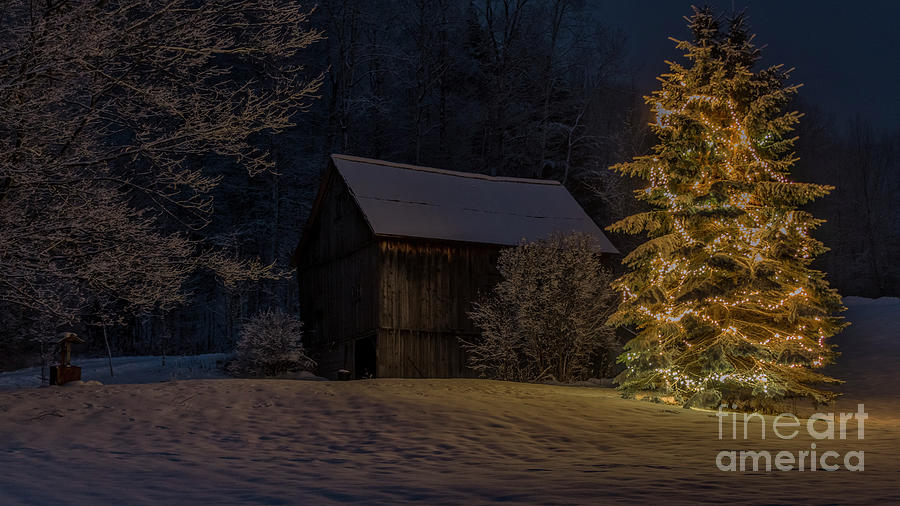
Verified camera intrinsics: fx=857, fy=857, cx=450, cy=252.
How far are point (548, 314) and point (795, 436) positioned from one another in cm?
1089

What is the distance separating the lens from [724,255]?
1933cm

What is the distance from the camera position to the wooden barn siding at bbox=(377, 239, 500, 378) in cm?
2708

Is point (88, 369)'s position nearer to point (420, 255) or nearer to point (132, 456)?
point (420, 255)

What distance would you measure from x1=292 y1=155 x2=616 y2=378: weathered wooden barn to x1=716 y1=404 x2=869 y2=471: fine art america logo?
11222 millimetres

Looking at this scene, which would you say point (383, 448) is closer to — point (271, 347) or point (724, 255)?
point (724, 255)

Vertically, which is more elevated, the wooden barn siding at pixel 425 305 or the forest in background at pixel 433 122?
the forest in background at pixel 433 122

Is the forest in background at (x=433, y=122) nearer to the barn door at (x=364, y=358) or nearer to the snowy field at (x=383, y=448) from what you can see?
the barn door at (x=364, y=358)

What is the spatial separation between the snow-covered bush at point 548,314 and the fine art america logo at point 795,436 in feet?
22.9

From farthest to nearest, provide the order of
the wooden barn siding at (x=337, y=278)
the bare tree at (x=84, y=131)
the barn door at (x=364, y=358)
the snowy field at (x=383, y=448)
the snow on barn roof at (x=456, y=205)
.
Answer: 1. the barn door at (x=364, y=358)
2. the snow on barn roof at (x=456, y=205)
3. the wooden barn siding at (x=337, y=278)
4. the bare tree at (x=84, y=131)
5. the snowy field at (x=383, y=448)

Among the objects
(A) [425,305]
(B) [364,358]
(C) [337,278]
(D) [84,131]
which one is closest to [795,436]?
(D) [84,131]

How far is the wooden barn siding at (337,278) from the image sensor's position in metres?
28.1

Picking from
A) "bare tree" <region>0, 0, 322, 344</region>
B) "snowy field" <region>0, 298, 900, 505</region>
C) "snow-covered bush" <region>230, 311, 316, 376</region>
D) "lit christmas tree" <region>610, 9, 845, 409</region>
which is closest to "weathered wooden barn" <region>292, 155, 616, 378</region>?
"snow-covered bush" <region>230, 311, 316, 376</region>

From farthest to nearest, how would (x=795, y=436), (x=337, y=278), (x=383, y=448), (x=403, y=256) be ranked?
(x=337, y=278)
(x=403, y=256)
(x=795, y=436)
(x=383, y=448)

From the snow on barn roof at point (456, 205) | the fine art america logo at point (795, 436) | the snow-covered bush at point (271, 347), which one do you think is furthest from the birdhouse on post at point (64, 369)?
the fine art america logo at point (795, 436)
